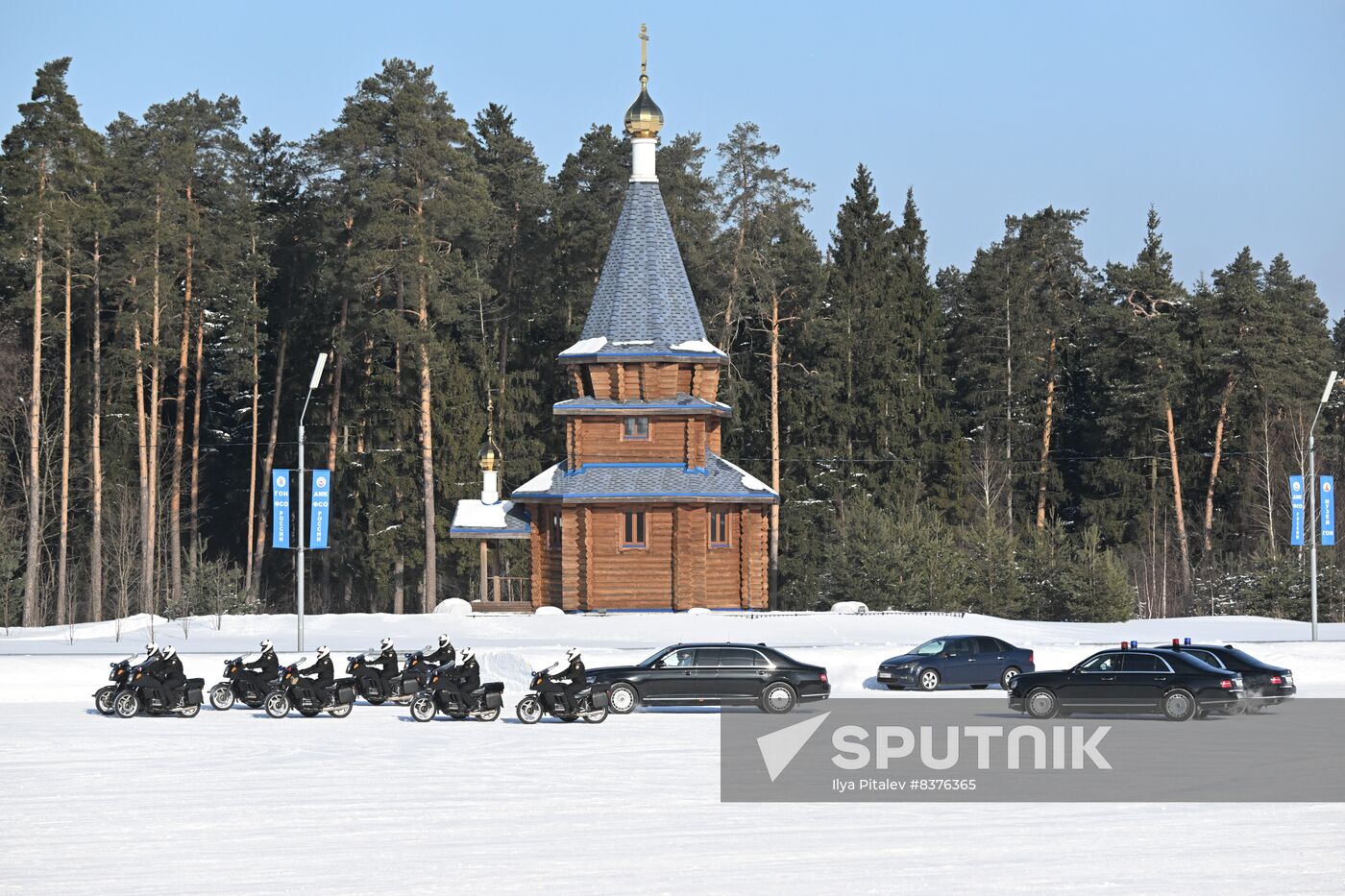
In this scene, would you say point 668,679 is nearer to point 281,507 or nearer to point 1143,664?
point 1143,664

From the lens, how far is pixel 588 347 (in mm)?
52781

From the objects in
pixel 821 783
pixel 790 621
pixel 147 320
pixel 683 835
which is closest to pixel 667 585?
pixel 790 621

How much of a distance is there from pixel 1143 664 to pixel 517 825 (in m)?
14.4

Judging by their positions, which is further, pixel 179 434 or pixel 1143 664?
pixel 179 434

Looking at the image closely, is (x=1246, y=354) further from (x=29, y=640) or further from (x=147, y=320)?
(x=29, y=640)

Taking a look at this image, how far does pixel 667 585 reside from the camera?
5134cm

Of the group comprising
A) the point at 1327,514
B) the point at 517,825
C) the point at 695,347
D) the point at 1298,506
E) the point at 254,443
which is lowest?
the point at 517,825

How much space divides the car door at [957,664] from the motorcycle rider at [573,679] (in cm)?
853

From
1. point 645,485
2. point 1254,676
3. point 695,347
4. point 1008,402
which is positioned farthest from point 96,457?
point 1254,676

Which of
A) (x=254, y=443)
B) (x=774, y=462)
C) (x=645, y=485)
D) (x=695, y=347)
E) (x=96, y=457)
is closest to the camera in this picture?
(x=645, y=485)

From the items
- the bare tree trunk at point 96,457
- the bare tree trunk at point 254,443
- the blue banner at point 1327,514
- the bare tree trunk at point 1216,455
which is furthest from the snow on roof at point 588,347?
the bare tree trunk at point 1216,455

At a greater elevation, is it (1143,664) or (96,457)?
(96,457)

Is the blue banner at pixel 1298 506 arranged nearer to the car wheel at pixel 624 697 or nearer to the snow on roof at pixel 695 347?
the snow on roof at pixel 695 347

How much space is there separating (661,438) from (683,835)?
35946 mm
